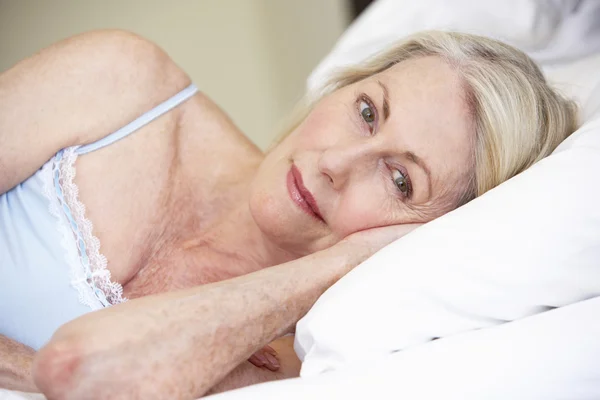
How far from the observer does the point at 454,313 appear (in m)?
0.94

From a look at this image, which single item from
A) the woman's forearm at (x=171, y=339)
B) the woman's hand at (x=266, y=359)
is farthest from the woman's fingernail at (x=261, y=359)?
the woman's forearm at (x=171, y=339)

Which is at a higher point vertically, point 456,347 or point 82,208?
point 82,208

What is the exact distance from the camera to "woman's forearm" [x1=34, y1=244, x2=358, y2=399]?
84 centimetres

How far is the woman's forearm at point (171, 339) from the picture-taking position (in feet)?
2.77

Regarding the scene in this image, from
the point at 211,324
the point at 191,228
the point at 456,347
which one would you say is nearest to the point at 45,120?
the point at 191,228

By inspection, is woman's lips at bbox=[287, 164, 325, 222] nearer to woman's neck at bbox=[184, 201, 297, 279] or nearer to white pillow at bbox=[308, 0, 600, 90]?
woman's neck at bbox=[184, 201, 297, 279]

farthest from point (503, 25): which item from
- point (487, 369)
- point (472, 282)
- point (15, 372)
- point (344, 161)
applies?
point (15, 372)

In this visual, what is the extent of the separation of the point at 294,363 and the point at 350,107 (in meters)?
0.48

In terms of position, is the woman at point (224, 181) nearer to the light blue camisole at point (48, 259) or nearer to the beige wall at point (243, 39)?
the light blue camisole at point (48, 259)

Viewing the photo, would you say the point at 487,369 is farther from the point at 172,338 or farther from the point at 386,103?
the point at 386,103

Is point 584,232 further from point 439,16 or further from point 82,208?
point 439,16

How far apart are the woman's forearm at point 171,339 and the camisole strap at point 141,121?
1.40 feet

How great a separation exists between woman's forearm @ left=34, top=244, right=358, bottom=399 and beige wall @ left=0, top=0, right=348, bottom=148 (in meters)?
1.77

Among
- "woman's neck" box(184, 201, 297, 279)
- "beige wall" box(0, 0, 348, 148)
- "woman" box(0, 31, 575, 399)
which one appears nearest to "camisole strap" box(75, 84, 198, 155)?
"woman" box(0, 31, 575, 399)
